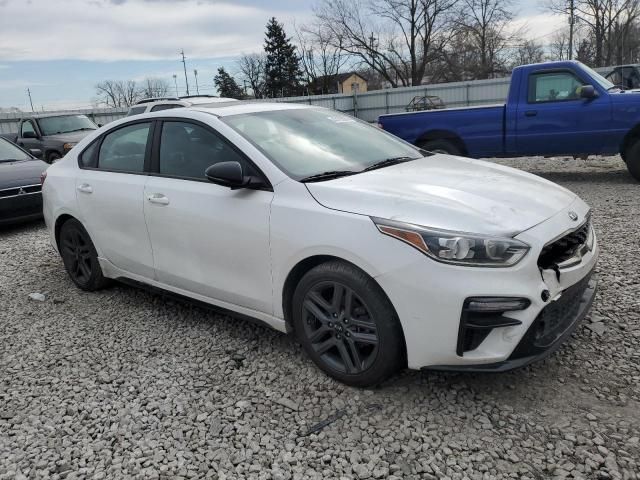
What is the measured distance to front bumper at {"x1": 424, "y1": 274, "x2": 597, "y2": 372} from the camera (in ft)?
8.46

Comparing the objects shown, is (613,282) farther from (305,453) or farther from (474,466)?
(305,453)

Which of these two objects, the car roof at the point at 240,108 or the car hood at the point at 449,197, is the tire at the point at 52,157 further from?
the car hood at the point at 449,197

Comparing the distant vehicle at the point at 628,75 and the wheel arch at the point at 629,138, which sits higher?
the distant vehicle at the point at 628,75

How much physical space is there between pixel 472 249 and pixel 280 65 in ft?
190

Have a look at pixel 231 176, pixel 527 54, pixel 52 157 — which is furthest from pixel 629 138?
pixel 527 54

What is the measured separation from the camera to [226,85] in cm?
6294

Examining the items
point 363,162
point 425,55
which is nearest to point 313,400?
point 363,162

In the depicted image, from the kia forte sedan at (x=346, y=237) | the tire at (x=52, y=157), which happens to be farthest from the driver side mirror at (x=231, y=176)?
the tire at (x=52, y=157)

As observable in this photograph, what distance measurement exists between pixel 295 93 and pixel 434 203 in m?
56.1

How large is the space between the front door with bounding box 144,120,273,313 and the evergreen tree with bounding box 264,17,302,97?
5487 cm

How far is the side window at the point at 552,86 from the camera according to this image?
27.4 feet

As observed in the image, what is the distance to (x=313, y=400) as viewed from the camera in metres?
2.97

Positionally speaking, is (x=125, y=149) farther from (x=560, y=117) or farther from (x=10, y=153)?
(x=560, y=117)

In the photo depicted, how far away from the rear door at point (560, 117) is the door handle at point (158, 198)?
6.70m
